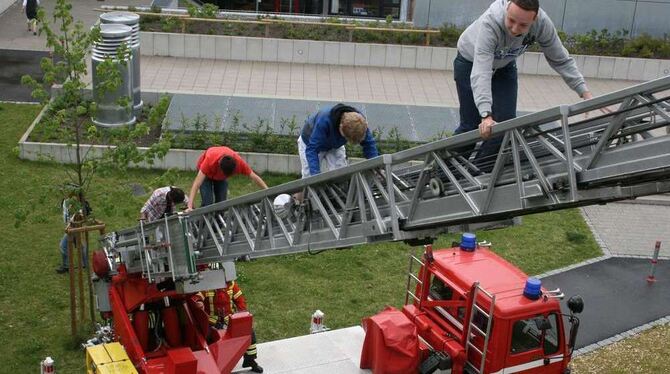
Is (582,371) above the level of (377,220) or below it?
below

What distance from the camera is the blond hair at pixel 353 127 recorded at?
8086mm

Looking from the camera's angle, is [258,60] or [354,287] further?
[258,60]

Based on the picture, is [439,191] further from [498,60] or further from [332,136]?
[332,136]

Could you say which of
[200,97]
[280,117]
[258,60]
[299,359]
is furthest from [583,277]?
[258,60]

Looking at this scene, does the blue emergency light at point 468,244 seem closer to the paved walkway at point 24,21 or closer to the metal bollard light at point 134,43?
the metal bollard light at point 134,43

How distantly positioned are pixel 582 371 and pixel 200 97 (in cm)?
1133

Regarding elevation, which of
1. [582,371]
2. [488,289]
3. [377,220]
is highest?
[377,220]

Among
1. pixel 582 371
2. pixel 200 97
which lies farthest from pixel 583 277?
pixel 200 97

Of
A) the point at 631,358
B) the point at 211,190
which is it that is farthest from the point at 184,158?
the point at 631,358

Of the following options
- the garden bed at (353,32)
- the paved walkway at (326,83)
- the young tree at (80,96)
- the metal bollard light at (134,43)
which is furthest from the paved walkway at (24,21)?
the young tree at (80,96)

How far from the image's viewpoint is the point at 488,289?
9703 mm

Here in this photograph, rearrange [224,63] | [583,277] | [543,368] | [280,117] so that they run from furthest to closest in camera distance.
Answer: [224,63] → [280,117] → [583,277] → [543,368]

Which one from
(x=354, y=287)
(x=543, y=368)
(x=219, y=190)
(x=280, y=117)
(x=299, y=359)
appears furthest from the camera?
(x=280, y=117)

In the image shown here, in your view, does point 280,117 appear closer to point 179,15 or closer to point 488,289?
point 179,15
